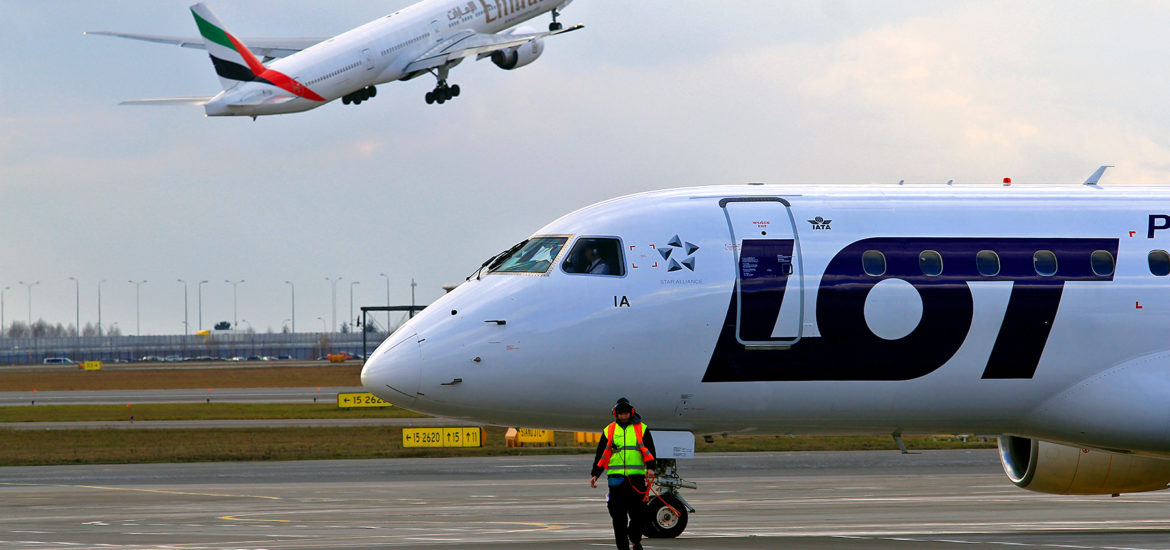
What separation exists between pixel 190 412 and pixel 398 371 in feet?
174

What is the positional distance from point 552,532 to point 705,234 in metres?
5.76

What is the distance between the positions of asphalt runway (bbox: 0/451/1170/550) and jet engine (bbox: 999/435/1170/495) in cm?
72

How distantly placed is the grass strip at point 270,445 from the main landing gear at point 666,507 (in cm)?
2167

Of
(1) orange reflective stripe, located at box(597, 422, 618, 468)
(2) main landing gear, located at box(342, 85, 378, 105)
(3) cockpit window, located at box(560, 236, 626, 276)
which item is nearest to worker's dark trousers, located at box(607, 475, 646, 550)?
(1) orange reflective stripe, located at box(597, 422, 618, 468)

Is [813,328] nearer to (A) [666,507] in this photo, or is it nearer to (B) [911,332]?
(B) [911,332]

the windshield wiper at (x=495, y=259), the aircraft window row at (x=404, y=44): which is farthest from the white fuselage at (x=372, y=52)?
the windshield wiper at (x=495, y=259)

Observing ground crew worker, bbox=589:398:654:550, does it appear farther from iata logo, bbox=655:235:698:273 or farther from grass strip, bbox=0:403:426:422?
grass strip, bbox=0:403:426:422

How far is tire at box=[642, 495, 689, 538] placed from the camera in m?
18.0

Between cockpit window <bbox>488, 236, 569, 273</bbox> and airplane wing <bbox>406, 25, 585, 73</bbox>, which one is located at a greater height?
airplane wing <bbox>406, 25, 585, 73</bbox>

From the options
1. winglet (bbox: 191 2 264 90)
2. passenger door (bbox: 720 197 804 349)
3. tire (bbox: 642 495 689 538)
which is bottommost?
tire (bbox: 642 495 689 538)

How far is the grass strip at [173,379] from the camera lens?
338 feet

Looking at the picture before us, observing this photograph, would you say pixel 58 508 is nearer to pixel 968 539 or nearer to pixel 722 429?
pixel 722 429

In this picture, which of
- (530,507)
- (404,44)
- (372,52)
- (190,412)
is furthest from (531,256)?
(404,44)

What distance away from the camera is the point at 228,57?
6794cm
